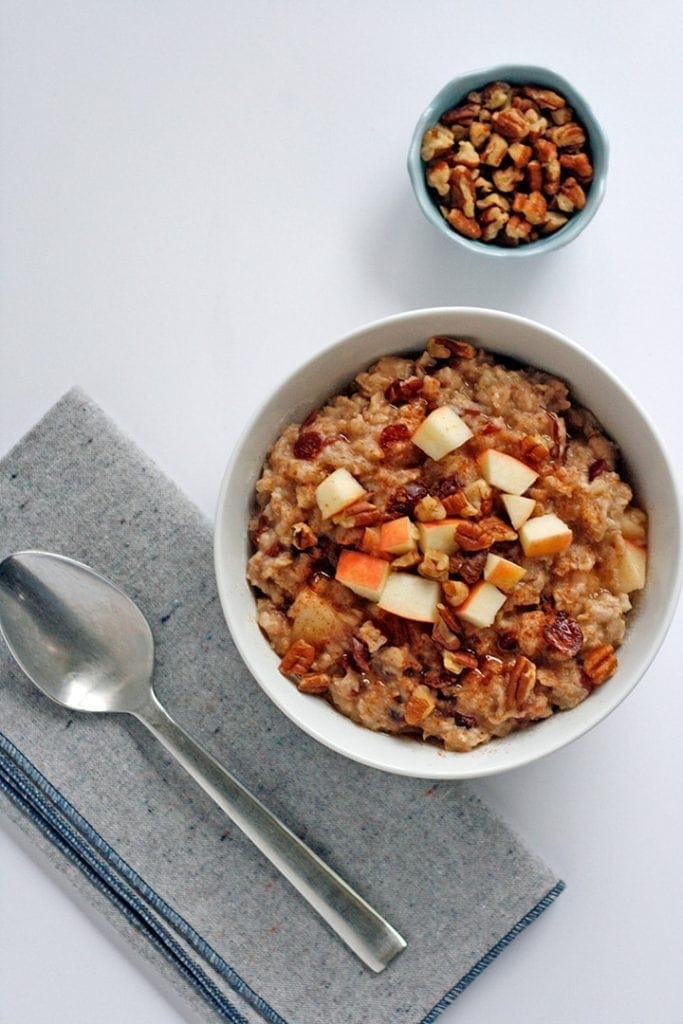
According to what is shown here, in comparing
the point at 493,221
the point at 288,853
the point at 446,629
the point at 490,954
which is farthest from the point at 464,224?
the point at 490,954

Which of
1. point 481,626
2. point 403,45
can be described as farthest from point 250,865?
point 403,45

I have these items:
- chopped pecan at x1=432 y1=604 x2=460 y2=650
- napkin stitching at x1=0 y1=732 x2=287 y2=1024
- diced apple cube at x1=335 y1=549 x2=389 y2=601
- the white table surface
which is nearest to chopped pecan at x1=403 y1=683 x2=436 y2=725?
chopped pecan at x1=432 y1=604 x2=460 y2=650

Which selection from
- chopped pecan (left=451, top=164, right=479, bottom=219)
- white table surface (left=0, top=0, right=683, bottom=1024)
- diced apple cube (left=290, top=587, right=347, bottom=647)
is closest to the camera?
diced apple cube (left=290, top=587, right=347, bottom=647)

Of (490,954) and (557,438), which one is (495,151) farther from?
(490,954)

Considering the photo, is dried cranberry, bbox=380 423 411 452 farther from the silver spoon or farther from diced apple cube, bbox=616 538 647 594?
the silver spoon

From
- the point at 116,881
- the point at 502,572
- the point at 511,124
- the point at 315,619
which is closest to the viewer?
the point at 502,572

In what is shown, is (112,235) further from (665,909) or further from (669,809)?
(665,909)
